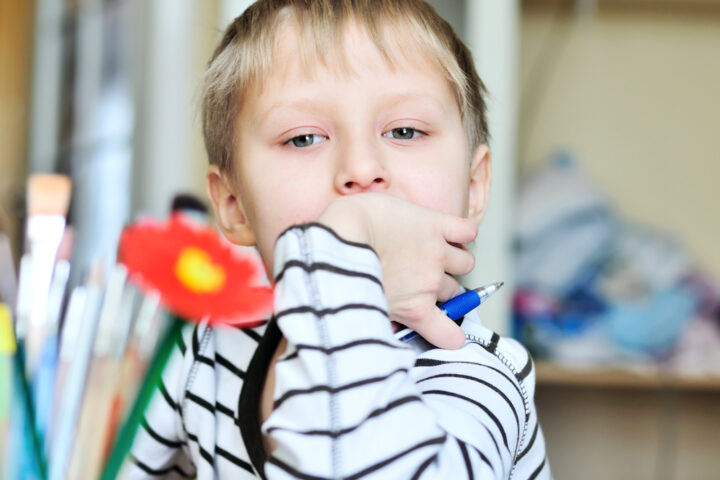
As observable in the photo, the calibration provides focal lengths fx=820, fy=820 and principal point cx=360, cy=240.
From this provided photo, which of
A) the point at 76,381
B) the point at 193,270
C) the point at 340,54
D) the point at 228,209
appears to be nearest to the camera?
the point at 193,270

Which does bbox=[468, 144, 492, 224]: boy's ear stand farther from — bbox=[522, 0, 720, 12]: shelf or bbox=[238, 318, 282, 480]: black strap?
bbox=[522, 0, 720, 12]: shelf

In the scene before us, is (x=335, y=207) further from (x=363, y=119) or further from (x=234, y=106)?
(x=234, y=106)

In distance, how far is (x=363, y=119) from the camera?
54cm

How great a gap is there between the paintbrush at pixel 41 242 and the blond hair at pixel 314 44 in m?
0.30

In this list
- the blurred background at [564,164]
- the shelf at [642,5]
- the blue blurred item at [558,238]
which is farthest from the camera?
the shelf at [642,5]

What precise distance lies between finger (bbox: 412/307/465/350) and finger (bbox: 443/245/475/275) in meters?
0.03

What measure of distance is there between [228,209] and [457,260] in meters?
0.24

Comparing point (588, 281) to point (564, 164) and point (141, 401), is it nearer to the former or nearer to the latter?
point (564, 164)

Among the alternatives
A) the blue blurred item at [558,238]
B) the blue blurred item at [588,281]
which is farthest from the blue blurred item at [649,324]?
the blue blurred item at [558,238]

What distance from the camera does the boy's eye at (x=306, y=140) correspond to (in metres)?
0.55

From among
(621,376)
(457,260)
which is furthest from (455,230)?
(621,376)

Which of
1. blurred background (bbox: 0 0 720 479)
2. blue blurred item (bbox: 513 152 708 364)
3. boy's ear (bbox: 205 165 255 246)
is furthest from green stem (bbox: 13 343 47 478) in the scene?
blue blurred item (bbox: 513 152 708 364)

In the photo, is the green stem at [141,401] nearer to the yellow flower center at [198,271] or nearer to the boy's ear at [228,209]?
the yellow flower center at [198,271]

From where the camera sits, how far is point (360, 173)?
0.52 m
